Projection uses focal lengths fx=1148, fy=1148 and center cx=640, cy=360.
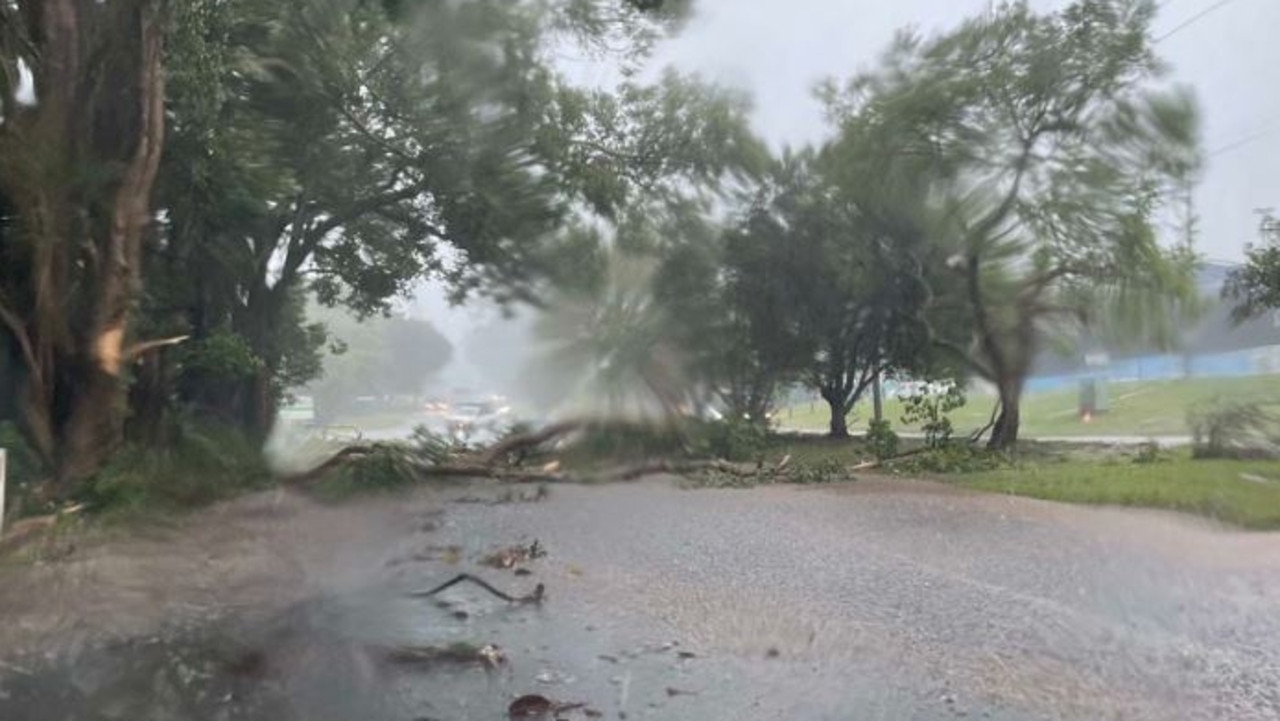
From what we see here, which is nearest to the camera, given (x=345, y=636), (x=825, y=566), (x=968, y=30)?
(x=345, y=636)

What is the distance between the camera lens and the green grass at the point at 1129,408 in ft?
32.3

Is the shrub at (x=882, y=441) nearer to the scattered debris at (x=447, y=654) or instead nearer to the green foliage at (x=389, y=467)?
the green foliage at (x=389, y=467)

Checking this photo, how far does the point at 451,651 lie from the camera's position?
197 inches

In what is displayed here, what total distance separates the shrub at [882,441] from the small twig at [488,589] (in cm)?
524

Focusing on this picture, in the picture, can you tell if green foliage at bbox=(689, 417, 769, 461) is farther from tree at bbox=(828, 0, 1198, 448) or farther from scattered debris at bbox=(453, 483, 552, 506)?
tree at bbox=(828, 0, 1198, 448)

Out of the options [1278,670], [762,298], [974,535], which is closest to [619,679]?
[1278,670]

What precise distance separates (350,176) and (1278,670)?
7.42 metres

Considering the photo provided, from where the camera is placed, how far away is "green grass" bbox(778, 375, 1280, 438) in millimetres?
9859

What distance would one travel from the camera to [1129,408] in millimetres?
10094

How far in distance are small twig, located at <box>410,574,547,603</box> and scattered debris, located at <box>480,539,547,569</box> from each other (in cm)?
29

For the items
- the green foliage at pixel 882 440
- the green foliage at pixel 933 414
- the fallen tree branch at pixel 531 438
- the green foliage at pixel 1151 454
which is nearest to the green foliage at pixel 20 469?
the fallen tree branch at pixel 531 438

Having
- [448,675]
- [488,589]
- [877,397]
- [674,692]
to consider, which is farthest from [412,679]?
[877,397]

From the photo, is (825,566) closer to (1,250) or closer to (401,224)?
(401,224)

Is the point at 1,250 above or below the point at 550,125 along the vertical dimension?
below
